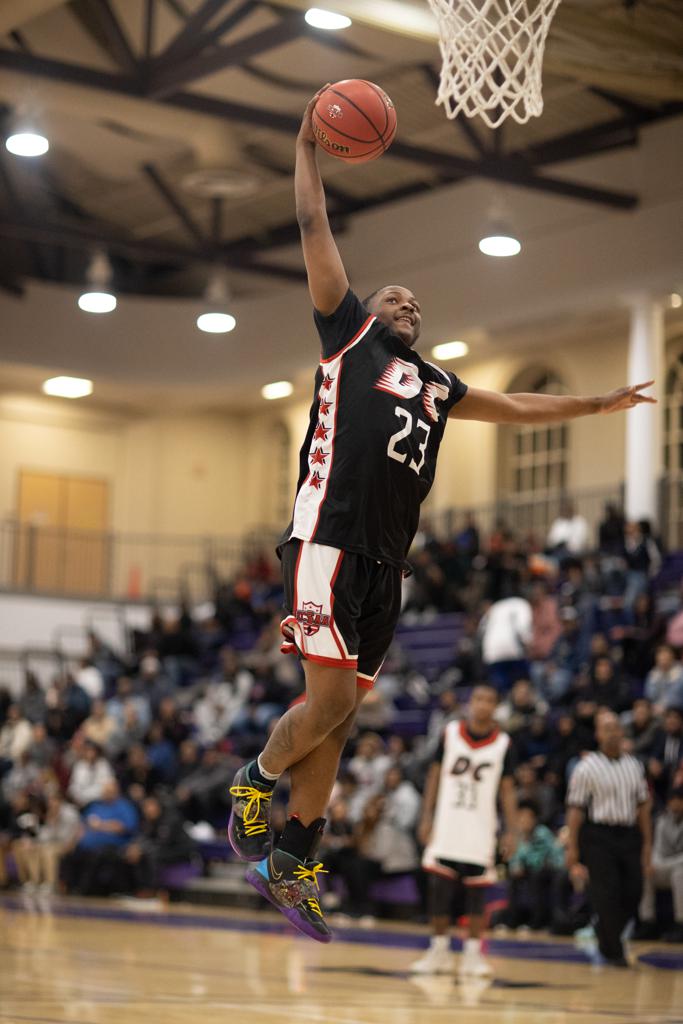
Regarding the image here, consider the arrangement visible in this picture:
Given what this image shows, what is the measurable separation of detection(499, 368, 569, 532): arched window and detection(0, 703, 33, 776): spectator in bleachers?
8669 millimetres

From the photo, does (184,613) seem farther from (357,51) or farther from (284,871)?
(284,871)

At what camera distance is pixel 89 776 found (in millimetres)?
20203

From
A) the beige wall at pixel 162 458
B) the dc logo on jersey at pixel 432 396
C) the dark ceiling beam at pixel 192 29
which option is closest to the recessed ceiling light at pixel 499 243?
the dark ceiling beam at pixel 192 29

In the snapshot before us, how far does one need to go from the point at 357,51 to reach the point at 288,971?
11.3 m

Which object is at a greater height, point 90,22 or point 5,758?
point 90,22

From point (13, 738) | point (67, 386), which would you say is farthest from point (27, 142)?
point (67, 386)

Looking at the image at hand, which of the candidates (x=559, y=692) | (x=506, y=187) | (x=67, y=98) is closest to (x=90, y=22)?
(x=67, y=98)

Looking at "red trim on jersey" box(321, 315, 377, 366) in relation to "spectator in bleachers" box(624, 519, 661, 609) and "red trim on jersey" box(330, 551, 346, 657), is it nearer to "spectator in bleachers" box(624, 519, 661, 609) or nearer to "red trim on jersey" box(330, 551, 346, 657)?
"red trim on jersey" box(330, 551, 346, 657)

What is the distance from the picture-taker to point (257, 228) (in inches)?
1048

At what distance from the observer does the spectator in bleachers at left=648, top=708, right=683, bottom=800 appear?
14.7 m

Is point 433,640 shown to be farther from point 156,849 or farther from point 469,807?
point 469,807

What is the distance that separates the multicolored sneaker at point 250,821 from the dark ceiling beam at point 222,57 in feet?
38.4

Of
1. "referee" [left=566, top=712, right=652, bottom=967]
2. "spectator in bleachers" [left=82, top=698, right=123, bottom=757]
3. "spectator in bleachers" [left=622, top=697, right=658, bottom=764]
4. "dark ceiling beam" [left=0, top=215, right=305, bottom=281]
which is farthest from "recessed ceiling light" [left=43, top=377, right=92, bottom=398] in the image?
"referee" [left=566, top=712, right=652, bottom=967]

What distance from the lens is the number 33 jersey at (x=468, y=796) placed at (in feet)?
38.8
